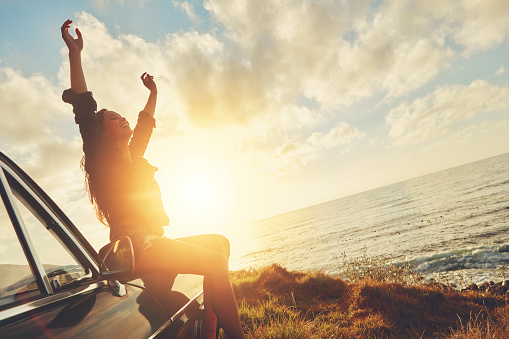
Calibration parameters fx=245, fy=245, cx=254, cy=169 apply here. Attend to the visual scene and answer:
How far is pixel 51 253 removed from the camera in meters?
1.47

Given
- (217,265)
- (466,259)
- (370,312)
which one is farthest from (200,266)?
(466,259)

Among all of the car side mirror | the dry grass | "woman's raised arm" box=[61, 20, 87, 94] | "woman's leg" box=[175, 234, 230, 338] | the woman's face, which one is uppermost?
"woman's raised arm" box=[61, 20, 87, 94]

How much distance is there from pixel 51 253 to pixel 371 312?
229 inches

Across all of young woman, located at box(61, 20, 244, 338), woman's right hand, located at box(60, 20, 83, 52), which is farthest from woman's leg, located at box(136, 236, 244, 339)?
woman's right hand, located at box(60, 20, 83, 52)

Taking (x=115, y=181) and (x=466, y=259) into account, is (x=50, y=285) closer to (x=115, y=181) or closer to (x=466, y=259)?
(x=115, y=181)

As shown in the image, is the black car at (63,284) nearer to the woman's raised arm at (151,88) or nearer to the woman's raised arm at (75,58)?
the woman's raised arm at (75,58)

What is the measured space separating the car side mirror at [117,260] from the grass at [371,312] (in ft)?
10.4

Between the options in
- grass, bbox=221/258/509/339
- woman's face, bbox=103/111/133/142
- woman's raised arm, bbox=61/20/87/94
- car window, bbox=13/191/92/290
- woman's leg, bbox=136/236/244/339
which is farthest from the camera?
grass, bbox=221/258/509/339

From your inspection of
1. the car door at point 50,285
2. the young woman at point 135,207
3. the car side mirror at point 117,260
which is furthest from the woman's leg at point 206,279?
the car side mirror at point 117,260

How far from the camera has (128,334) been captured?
1.29 metres

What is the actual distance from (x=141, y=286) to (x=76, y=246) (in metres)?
0.52

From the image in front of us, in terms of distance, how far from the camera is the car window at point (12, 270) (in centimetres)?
105

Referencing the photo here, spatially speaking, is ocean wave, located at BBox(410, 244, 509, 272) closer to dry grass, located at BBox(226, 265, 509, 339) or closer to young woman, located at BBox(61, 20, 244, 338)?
dry grass, located at BBox(226, 265, 509, 339)

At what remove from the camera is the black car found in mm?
1027
